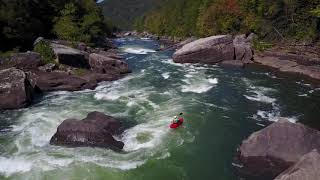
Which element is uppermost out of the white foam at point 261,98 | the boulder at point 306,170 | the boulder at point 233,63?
the boulder at point 306,170

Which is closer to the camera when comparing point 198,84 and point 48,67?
point 198,84

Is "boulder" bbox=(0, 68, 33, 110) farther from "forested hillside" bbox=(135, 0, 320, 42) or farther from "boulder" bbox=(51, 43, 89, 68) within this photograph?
"forested hillside" bbox=(135, 0, 320, 42)

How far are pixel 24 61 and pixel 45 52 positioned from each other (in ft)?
10.5

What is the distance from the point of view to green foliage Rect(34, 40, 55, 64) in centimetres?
3785

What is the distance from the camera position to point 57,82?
1296 inches

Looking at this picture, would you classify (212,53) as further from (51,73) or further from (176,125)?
(176,125)

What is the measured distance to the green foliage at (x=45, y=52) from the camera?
37850mm

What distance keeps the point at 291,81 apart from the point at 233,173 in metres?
23.0

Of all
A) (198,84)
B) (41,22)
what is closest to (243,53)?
(198,84)

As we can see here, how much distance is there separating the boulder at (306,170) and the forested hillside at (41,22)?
3540 centimetres

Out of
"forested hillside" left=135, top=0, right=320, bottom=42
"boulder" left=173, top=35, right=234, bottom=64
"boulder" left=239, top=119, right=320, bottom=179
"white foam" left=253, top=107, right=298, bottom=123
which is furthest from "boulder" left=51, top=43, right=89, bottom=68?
"boulder" left=239, top=119, right=320, bottom=179

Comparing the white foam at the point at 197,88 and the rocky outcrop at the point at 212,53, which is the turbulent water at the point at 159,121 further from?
the rocky outcrop at the point at 212,53

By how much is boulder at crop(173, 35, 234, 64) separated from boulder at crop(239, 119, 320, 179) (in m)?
30.7

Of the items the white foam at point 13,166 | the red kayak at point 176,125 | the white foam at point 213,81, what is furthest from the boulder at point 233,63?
the white foam at point 13,166
